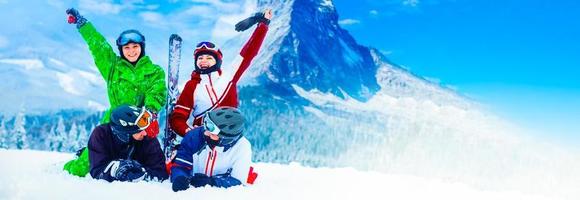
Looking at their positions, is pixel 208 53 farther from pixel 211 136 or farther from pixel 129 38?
pixel 211 136

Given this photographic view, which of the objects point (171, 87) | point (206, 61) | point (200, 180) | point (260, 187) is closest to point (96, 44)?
point (171, 87)

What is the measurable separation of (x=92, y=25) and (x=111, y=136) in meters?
1.47

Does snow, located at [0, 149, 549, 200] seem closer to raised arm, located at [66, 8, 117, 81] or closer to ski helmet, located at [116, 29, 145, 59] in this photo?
raised arm, located at [66, 8, 117, 81]

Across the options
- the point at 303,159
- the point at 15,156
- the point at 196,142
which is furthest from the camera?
the point at 303,159

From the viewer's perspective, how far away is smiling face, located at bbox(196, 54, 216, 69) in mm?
6664

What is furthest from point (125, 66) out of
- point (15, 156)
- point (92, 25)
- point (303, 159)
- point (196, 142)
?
point (303, 159)

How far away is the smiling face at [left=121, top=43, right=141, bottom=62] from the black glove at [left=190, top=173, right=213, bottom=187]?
1.55 metres

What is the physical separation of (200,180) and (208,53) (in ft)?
5.44

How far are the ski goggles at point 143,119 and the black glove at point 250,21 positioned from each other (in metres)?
1.70

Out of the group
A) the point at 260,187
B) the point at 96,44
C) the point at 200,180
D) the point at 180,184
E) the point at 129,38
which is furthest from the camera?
the point at 96,44

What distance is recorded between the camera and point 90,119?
150500mm

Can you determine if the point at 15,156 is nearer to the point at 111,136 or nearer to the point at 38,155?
the point at 38,155

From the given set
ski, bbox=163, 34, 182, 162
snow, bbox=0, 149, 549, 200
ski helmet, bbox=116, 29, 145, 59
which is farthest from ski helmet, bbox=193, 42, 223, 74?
snow, bbox=0, 149, 549, 200

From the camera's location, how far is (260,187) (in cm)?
612
